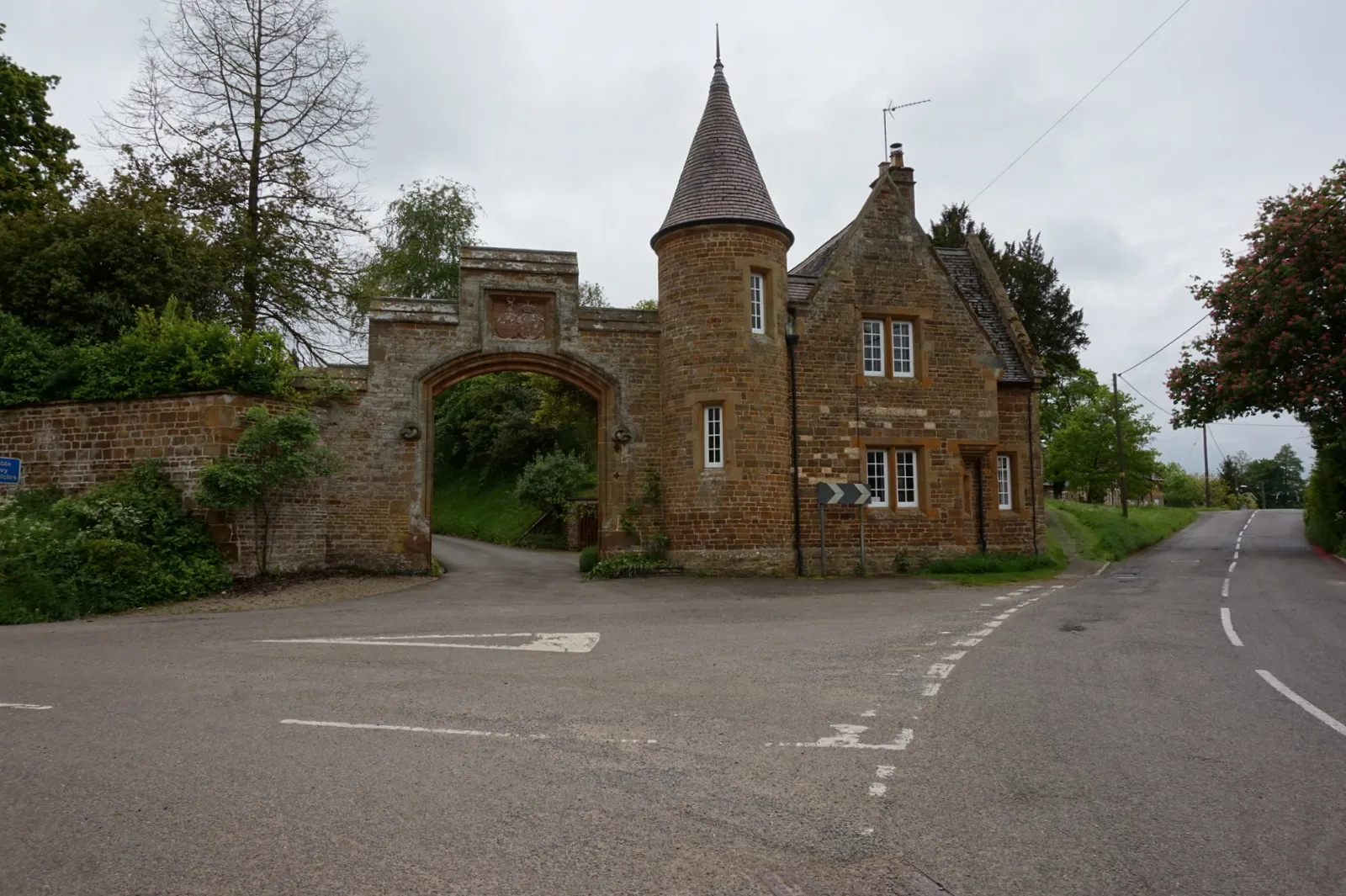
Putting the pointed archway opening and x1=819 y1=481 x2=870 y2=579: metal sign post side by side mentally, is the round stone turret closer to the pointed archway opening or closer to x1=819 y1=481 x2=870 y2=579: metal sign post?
x1=819 y1=481 x2=870 y2=579: metal sign post

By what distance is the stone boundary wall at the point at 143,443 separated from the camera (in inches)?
685

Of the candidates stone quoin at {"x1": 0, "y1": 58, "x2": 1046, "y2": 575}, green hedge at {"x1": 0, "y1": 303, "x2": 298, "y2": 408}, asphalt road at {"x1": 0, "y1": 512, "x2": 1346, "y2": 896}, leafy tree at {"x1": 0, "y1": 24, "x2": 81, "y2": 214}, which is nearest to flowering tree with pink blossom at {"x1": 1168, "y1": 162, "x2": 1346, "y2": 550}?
stone quoin at {"x1": 0, "y1": 58, "x2": 1046, "y2": 575}

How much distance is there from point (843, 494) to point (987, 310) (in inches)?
365

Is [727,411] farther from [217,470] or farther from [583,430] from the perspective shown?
[583,430]

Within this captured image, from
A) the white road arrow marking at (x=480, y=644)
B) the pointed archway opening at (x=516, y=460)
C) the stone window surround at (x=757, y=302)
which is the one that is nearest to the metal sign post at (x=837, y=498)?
the stone window surround at (x=757, y=302)

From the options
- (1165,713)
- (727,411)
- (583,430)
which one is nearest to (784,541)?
(727,411)

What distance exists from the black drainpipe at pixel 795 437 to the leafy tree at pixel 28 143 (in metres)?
17.9

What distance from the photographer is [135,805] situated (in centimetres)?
483

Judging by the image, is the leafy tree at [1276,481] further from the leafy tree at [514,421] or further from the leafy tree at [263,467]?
the leafy tree at [263,467]

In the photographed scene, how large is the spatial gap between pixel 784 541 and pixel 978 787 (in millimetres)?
15051

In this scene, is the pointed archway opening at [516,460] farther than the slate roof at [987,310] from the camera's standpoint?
Yes

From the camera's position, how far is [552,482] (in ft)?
107

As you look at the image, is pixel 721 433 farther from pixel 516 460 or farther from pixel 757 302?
pixel 516 460

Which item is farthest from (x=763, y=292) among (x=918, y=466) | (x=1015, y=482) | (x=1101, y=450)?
(x=1101, y=450)
